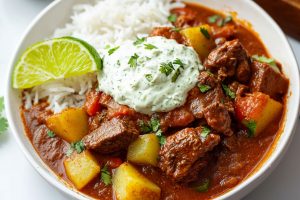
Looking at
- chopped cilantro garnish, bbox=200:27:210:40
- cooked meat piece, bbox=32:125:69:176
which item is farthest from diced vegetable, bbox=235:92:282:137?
cooked meat piece, bbox=32:125:69:176

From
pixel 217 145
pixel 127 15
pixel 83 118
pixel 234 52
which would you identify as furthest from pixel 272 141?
pixel 127 15

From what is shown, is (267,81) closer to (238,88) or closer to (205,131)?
(238,88)

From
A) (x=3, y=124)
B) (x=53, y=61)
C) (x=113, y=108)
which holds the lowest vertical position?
(x=3, y=124)

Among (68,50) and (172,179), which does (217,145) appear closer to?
(172,179)

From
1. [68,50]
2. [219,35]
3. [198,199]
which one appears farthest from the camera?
[219,35]

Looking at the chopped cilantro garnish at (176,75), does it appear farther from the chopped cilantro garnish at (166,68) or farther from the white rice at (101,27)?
the white rice at (101,27)

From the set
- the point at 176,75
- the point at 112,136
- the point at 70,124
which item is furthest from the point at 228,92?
Answer: the point at 70,124
